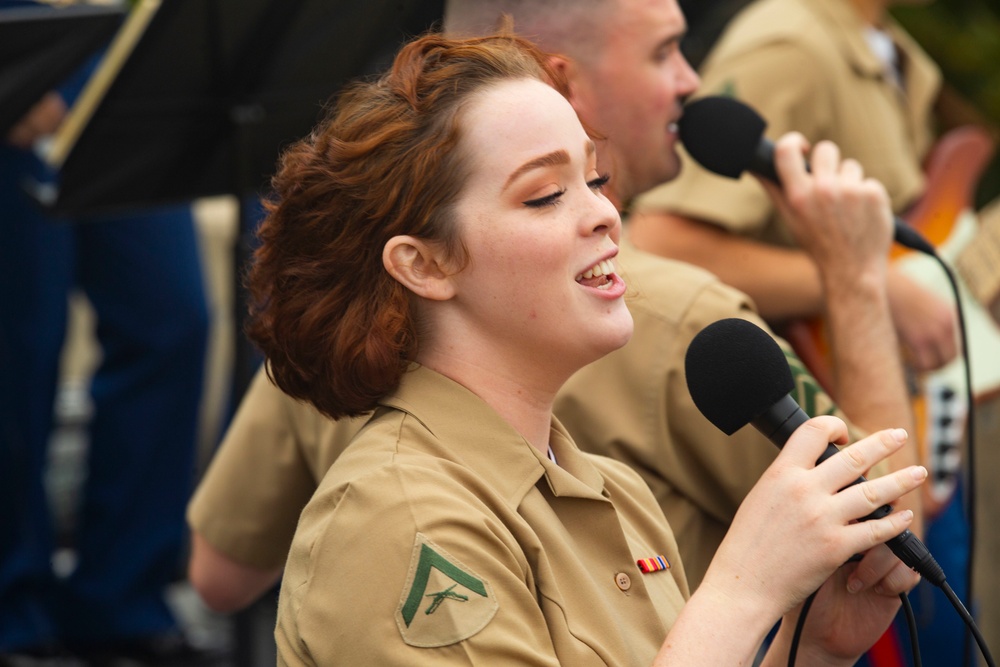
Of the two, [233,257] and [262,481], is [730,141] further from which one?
[233,257]

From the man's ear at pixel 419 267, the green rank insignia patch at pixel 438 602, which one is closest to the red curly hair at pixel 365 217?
the man's ear at pixel 419 267

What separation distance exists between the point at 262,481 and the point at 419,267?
840 mm

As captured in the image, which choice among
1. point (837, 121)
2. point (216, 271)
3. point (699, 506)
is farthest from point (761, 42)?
point (216, 271)

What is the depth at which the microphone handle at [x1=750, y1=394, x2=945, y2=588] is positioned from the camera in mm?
1567

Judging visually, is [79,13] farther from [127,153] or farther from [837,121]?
[837,121]

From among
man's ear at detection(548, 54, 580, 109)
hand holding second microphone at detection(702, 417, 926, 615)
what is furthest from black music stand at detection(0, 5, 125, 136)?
hand holding second microphone at detection(702, 417, 926, 615)

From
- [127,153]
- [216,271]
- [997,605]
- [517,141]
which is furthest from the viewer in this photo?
[216,271]

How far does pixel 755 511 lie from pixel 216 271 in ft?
14.9

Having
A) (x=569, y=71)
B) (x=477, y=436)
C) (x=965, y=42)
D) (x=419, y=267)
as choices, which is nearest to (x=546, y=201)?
(x=419, y=267)

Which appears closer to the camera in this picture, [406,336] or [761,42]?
[406,336]

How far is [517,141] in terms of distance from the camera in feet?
5.44

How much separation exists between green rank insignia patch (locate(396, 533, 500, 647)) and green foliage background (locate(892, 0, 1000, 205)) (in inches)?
217

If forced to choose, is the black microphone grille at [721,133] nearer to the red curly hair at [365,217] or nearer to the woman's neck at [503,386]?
the red curly hair at [365,217]

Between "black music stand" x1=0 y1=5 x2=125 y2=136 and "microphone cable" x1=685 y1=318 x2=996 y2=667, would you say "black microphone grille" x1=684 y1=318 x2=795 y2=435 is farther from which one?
"black music stand" x1=0 y1=5 x2=125 y2=136
